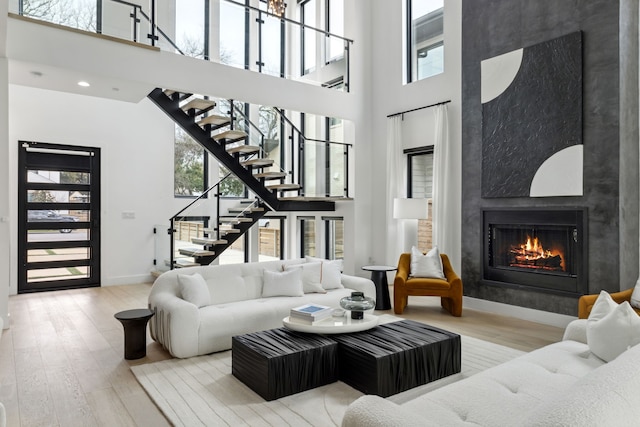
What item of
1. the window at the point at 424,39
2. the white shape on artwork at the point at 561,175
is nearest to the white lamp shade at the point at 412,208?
the white shape on artwork at the point at 561,175

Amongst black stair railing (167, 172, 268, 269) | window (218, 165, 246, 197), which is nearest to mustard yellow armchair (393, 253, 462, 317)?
black stair railing (167, 172, 268, 269)

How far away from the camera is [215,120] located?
6461 mm

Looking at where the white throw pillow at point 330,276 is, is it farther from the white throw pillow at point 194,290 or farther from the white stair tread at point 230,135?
the white stair tread at point 230,135

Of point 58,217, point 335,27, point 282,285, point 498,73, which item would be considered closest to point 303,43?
point 335,27

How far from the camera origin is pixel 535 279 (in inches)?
210

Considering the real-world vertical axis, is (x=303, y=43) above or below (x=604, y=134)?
above

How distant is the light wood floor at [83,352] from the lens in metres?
2.89

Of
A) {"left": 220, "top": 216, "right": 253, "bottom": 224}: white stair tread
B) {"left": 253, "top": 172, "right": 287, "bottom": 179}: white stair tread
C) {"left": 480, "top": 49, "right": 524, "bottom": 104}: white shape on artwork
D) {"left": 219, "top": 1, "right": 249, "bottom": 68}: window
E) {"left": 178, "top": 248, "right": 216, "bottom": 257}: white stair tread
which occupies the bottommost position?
{"left": 178, "top": 248, "right": 216, "bottom": 257}: white stair tread

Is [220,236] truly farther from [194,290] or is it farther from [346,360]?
[346,360]

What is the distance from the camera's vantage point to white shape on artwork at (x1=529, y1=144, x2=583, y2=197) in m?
4.83

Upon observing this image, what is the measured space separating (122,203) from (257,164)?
2.79 metres

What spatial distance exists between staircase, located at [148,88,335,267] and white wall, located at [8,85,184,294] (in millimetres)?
1062

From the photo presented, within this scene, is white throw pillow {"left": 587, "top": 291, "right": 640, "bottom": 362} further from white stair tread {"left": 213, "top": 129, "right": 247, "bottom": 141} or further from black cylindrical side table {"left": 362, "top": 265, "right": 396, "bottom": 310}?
white stair tread {"left": 213, "top": 129, "right": 247, "bottom": 141}

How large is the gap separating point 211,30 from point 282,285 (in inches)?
153
